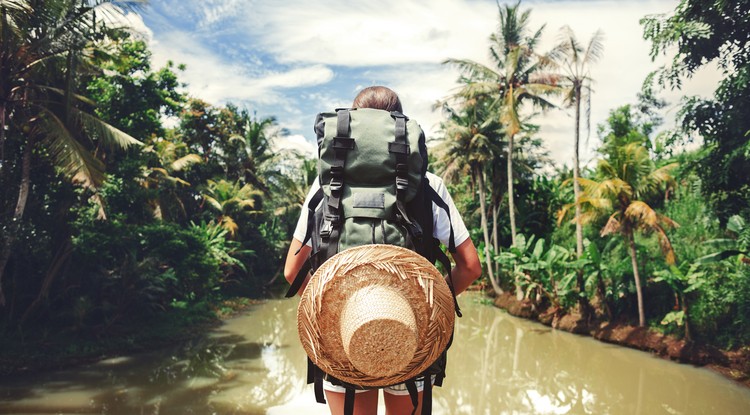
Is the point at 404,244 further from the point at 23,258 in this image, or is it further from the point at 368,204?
the point at 23,258

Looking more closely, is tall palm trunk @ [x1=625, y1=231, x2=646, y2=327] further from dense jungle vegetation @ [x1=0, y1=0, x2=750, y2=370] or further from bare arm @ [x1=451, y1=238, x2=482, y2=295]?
bare arm @ [x1=451, y1=238, x2=482, y2=295]

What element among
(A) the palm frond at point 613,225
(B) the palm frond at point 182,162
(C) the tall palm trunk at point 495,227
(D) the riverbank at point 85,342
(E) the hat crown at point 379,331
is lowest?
(D) the riverbank at point 85,342

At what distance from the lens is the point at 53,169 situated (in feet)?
32.7

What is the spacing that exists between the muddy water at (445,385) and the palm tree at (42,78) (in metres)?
2.80

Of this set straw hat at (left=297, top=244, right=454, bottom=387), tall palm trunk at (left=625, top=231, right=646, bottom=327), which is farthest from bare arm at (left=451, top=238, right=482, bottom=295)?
tall palm trunk at (left=625, top=231, right=646, bottom=327)

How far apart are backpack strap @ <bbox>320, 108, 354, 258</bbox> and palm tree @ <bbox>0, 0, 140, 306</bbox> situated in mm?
8221

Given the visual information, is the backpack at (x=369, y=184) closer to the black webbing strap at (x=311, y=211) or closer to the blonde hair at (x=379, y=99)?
the black webbing strap at (x=311, y=211)

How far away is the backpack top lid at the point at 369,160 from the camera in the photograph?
1454 mm

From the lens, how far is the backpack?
1.45 meters

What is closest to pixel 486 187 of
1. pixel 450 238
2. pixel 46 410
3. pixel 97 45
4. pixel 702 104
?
pixel 702 104

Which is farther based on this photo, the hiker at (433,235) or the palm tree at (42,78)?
the palm tree at (42,78)

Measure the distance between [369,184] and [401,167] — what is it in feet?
0.36

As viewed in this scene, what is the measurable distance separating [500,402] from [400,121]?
7460 mm

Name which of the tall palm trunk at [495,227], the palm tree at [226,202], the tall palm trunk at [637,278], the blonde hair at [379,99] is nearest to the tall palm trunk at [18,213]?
the palm tree at [226,202]
